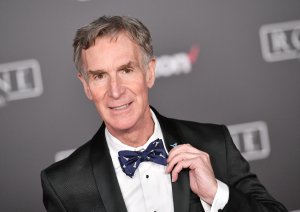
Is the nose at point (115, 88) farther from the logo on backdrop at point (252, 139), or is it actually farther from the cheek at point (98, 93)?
the logo on backdrop at point (252, 139)

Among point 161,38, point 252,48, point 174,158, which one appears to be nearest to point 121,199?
point 174,158

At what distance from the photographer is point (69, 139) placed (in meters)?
2.76

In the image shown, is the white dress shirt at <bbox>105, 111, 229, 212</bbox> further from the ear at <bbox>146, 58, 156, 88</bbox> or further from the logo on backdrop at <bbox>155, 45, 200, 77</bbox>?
the logo on backdrop at <bbox>155, 45, 200, 77</bbox>

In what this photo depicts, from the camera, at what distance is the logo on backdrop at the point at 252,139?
2.90 m

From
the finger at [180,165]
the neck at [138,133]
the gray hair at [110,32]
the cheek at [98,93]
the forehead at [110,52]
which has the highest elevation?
the gray hair at [110,32]

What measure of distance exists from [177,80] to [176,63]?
83mm

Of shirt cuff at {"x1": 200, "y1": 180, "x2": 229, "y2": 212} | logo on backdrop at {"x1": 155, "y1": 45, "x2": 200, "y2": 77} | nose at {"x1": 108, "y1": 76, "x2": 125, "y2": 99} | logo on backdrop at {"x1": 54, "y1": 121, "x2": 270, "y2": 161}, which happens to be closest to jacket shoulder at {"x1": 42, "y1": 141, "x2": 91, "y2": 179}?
nose at {"x1": 108, "y1": 76, "x2": 125, "y2": 99}

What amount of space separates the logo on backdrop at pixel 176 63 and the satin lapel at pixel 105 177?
840 mm

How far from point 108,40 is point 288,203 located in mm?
1550

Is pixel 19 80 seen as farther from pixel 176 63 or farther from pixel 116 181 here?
pixel 116 181

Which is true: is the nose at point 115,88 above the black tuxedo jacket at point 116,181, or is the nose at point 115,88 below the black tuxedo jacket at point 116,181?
above

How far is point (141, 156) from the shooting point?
6.44 ft

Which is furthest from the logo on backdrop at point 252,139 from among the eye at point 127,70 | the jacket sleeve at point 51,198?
the jacket sleeve at point 51,198

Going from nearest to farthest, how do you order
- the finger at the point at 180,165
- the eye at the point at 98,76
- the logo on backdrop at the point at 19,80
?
the finger at the point at 180,165 → the eye at the point at 98,76 → the logo on backdrop at the point at 19,80
